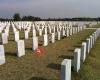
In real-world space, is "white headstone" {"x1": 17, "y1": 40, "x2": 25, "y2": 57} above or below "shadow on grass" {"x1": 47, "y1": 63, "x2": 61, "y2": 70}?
above

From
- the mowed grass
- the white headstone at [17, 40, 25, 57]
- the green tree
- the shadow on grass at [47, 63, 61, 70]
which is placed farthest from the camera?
the green tree

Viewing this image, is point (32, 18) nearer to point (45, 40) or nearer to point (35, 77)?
point (45, 40)

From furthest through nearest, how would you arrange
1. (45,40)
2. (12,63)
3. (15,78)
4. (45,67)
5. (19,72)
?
(45,40)
(12,63)
(45,67)
(19,72)
(15,78)

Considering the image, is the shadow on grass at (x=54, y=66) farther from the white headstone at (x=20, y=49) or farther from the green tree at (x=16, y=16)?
the green tree at (x=16, y=16)

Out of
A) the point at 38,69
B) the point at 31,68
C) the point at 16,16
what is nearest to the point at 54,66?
the point at 38,69

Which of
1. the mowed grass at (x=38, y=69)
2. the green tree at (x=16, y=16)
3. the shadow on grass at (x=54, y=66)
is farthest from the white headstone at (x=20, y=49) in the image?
the green tree at (x=16, y=16)

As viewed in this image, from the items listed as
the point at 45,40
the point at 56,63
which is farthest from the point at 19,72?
the point at 45,40

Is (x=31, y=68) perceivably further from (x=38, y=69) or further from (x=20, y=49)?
(x=20, y=49)

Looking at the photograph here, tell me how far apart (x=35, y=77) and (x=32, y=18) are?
80.1 meters

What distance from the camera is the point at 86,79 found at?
7.06 m

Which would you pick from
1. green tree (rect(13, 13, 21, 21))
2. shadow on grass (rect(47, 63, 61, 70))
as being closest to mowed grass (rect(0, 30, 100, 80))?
shadow on grass (rect(47, 63, 61, 70))

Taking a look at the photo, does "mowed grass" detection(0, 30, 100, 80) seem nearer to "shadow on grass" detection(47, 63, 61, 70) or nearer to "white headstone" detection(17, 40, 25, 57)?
"shadow on grass" detection(47, 63, 61, 70)

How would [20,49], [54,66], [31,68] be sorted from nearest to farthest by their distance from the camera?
[31,68] → [54,66] → [20,49]

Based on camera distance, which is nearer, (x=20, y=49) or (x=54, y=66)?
(x=54, y=66)
